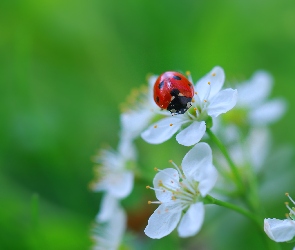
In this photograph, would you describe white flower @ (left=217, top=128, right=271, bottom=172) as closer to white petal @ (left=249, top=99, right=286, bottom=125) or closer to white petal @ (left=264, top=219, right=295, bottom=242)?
white petal @ (left=249, top=99, right=286, bottom=125)

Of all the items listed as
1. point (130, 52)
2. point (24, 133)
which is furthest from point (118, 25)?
point (24, 133)

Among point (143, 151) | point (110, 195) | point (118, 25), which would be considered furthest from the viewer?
point (118, 25)

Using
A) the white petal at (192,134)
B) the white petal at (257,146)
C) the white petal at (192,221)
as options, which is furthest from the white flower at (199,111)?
the white petal at (257,146)

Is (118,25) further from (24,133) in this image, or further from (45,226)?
(45,226)

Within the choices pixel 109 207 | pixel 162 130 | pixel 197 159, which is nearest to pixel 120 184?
pixel 109 207

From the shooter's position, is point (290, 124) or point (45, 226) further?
point (290, 124)

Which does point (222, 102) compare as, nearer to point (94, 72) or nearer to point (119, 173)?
point (119, 173)

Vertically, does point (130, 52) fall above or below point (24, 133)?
above

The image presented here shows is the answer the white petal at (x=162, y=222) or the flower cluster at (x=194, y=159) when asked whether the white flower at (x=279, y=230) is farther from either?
the white petal at (x=162, y=222)

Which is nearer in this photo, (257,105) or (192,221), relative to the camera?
(192,221)
